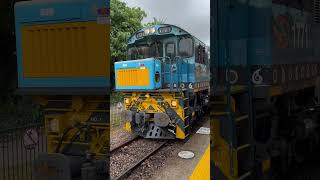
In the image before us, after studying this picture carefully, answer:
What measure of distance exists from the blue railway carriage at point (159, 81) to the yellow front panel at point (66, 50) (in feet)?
15.0

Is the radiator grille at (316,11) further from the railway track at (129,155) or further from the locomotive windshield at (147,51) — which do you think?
the locomotive windshield at (147,51)

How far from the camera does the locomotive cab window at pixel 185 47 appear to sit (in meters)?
7.90

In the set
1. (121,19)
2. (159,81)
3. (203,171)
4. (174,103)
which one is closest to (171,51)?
(159,81)

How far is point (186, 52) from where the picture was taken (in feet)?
26.2

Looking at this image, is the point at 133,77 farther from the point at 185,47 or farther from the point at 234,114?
the point at 234,114

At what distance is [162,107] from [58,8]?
5.07 m

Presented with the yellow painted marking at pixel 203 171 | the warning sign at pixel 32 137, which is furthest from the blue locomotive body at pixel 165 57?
the yellow painted marking at pixel 203 171

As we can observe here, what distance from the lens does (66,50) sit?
2793 mm

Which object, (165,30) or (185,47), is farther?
(185,47)

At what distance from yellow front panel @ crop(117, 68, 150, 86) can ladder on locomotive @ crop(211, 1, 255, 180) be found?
5.52 metres

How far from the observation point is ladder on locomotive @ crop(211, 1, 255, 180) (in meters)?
2.03

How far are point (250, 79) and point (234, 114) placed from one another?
10.1 inches

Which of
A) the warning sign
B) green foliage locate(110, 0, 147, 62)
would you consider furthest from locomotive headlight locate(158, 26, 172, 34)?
the warning sign

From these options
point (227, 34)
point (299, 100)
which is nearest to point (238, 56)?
point (227, 34)
